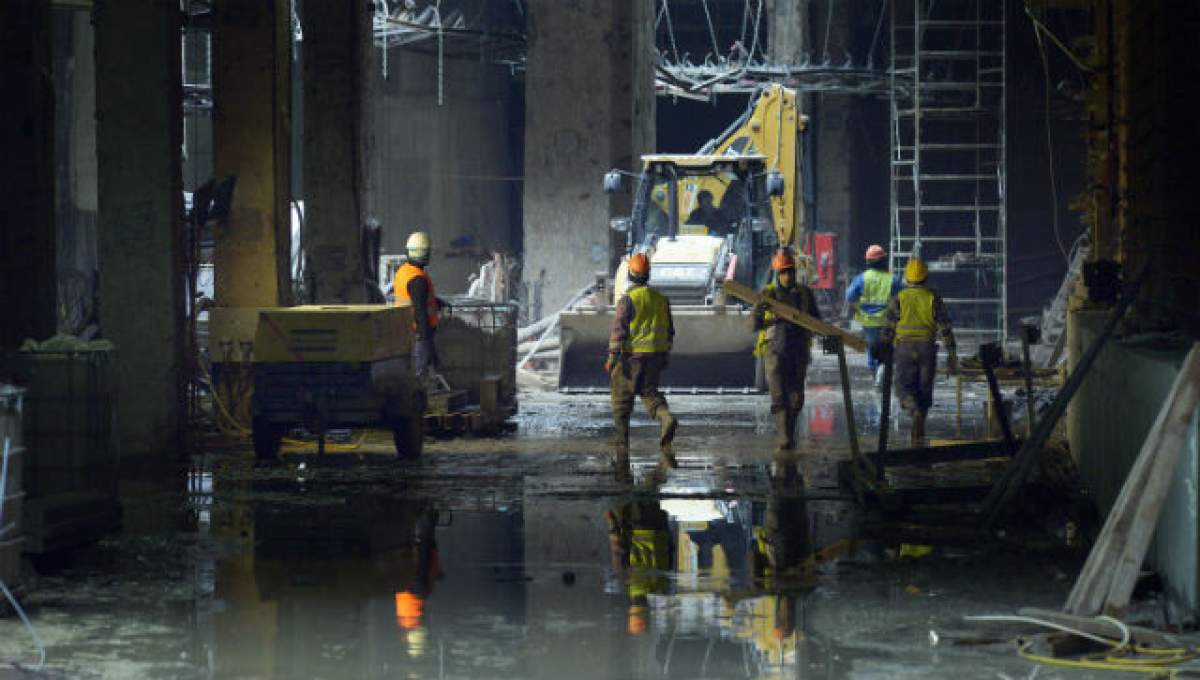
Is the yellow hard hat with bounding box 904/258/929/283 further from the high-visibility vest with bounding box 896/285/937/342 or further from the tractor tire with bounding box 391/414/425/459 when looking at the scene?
the tractor tire with bounding box 391/414/425/459

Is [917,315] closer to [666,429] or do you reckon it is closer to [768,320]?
[768,320]

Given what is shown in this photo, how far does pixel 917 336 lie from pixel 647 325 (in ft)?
8.38

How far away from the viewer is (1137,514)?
9.05 m

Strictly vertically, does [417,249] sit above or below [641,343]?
above

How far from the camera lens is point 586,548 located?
39.4ft

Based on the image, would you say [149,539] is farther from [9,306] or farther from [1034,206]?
[1034,206]

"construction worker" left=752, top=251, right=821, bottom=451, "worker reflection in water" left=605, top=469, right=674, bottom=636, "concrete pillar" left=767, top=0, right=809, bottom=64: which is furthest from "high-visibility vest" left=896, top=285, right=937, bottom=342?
"concrete pillar" left=767, top=0, right=809, bottom=64

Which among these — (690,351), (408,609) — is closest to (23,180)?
(408,609)

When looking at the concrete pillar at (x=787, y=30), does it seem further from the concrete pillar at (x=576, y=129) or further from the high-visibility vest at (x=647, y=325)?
the high-visibility vest at (x=647, y=325)

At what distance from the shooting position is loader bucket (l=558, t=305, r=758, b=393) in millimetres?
24156

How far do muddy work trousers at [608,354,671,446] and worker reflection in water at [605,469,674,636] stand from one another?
2850 mm

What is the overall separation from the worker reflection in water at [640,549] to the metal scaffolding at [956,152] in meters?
24.3

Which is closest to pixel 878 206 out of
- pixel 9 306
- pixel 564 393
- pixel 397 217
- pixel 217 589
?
pixel 397 217

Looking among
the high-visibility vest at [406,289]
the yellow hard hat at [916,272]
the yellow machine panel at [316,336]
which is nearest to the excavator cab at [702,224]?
the high-visibility vest at [406,289]
